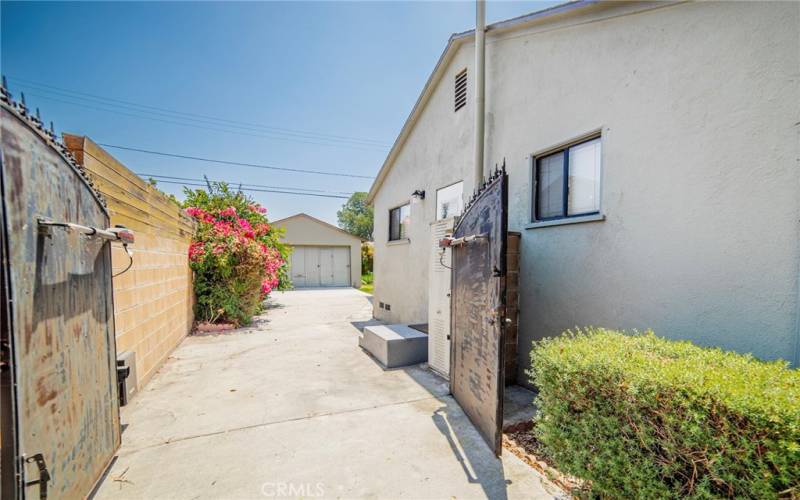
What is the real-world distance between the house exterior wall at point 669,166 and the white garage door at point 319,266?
17.2m

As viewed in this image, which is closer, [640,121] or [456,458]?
[456,458]

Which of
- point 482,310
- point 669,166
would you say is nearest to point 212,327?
point 482,310

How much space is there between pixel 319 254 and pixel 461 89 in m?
16.4

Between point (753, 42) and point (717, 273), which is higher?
point (753, 42)

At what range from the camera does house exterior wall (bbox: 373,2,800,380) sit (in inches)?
93.9

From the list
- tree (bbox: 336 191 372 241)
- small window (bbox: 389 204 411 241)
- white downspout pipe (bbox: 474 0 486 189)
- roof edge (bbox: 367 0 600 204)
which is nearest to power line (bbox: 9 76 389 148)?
roof edge (bbox: 367 0 600 204)

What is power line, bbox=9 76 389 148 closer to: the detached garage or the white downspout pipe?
the detached garage

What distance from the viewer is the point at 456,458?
2750 mm

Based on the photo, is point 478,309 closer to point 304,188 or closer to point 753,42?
point 753,42

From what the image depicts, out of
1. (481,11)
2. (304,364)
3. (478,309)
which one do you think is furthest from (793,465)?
(481,11)

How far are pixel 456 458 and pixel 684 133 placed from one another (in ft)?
12.2

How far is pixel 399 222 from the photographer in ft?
29.4

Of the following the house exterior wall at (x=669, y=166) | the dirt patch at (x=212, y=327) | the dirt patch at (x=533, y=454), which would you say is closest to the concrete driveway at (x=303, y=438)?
the dirt patch at (x=533, y=454)

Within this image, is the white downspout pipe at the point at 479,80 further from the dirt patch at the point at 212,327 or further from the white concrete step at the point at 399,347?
the dirt patch at the point at 212,327
